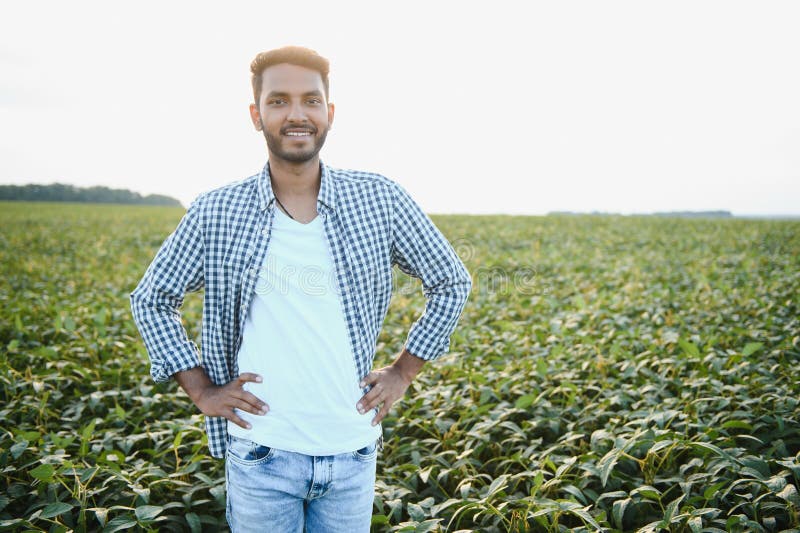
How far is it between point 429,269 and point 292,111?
712mm

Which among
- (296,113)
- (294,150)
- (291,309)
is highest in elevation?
(296,113)

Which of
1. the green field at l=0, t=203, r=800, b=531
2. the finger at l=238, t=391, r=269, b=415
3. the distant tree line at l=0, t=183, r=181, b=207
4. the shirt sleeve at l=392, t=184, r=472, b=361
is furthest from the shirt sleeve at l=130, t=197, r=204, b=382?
the distant tree line at l=0, t=183, r=181, b=207

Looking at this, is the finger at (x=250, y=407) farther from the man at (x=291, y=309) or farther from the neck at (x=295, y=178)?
the neck at (x=295, y=178)

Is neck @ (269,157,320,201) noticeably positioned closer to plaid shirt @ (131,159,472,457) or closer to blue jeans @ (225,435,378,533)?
plaid shirt @ (131,159,472,457)

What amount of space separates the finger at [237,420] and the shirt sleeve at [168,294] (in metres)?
0.23

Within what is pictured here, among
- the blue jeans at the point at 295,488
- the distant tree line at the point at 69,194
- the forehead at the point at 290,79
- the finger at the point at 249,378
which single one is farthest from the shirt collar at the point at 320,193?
the distant tree line at the point at 69,194

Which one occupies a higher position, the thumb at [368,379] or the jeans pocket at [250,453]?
the thumb at [368,379]

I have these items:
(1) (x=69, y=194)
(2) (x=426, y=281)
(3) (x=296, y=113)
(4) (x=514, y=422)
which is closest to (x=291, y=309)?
(2) (x=426, y=281)

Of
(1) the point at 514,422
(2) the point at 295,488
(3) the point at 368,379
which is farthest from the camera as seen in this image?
(1) the point at 514,422

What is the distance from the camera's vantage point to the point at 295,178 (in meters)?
1.75

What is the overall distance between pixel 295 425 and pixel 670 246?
13.6 m

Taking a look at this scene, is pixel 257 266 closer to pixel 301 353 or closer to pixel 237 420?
pixel 301 353

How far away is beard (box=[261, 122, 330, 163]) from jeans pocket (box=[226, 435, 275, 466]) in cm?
92

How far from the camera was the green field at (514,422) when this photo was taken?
7.77ft
